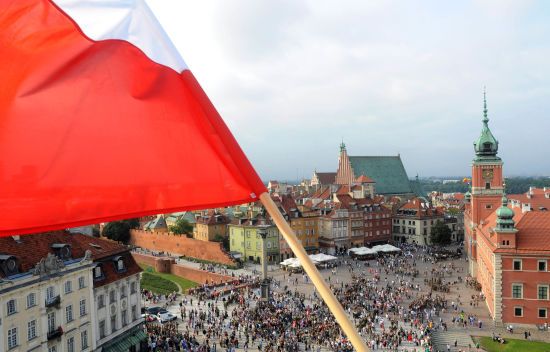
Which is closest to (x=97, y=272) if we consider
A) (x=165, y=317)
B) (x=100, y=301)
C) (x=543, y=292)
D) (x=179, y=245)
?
(x=100, y=301)

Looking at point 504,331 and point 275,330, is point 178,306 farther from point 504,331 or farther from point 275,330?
point 504,331

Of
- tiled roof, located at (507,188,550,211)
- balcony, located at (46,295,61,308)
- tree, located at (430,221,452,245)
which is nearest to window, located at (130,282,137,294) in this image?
balcony, located at (46,295,61,308)

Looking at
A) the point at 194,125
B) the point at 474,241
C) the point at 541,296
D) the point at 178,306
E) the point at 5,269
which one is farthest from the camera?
the point at 474,241

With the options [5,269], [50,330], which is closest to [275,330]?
[50,330]

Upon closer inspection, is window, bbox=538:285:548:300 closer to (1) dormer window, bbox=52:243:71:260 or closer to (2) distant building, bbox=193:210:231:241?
(1) dormer window, bbox=52:243:71:260

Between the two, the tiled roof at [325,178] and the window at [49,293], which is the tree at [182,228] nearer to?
the tiled roof at [325,178]

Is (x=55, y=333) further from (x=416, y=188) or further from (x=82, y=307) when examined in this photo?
(x=416, y=188)

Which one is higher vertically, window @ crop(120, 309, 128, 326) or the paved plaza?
window @ crop(120, 309, 128, 326)

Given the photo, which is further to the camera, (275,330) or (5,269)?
(275,330)
